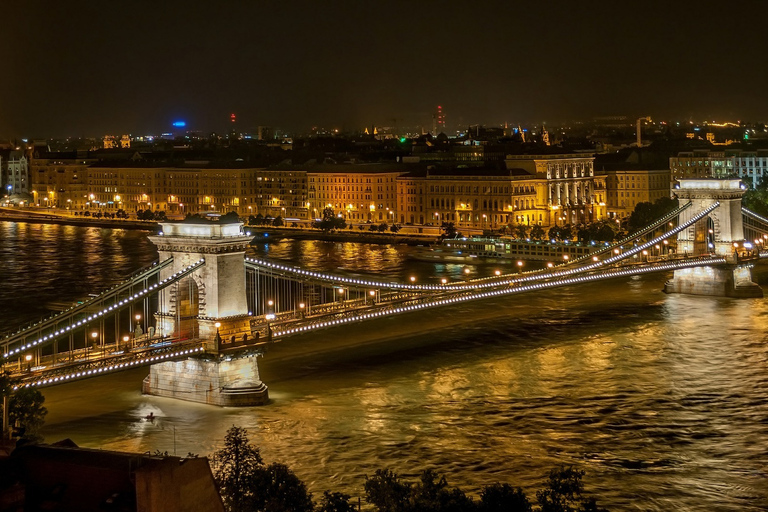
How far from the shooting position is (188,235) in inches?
909

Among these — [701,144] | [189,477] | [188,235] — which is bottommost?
[189,477]

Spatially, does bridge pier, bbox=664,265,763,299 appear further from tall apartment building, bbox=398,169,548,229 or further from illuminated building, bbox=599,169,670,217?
illuminated building, bbox=599,169,670,217

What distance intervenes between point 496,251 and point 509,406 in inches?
1202

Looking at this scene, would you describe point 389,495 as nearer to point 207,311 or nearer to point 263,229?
point 207,311

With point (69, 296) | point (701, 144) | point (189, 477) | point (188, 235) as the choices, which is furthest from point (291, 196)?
point (189, 477)

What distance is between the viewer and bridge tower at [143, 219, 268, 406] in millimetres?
21906

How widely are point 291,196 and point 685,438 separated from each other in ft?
185

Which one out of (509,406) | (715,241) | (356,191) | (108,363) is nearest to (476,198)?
(356,191)

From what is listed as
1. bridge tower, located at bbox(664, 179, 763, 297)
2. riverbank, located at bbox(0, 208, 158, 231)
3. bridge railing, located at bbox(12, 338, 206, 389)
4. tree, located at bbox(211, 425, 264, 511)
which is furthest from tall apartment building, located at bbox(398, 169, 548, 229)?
tree, located at bbox(211, 425, 264, 511)

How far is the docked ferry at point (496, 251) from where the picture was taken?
50.9m

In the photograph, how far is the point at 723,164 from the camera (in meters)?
66.4

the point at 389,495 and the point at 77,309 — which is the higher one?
the point at 77,309

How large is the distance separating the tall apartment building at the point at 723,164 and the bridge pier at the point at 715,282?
91.6ft

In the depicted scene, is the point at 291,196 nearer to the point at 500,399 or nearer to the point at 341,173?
the point at 341,173
